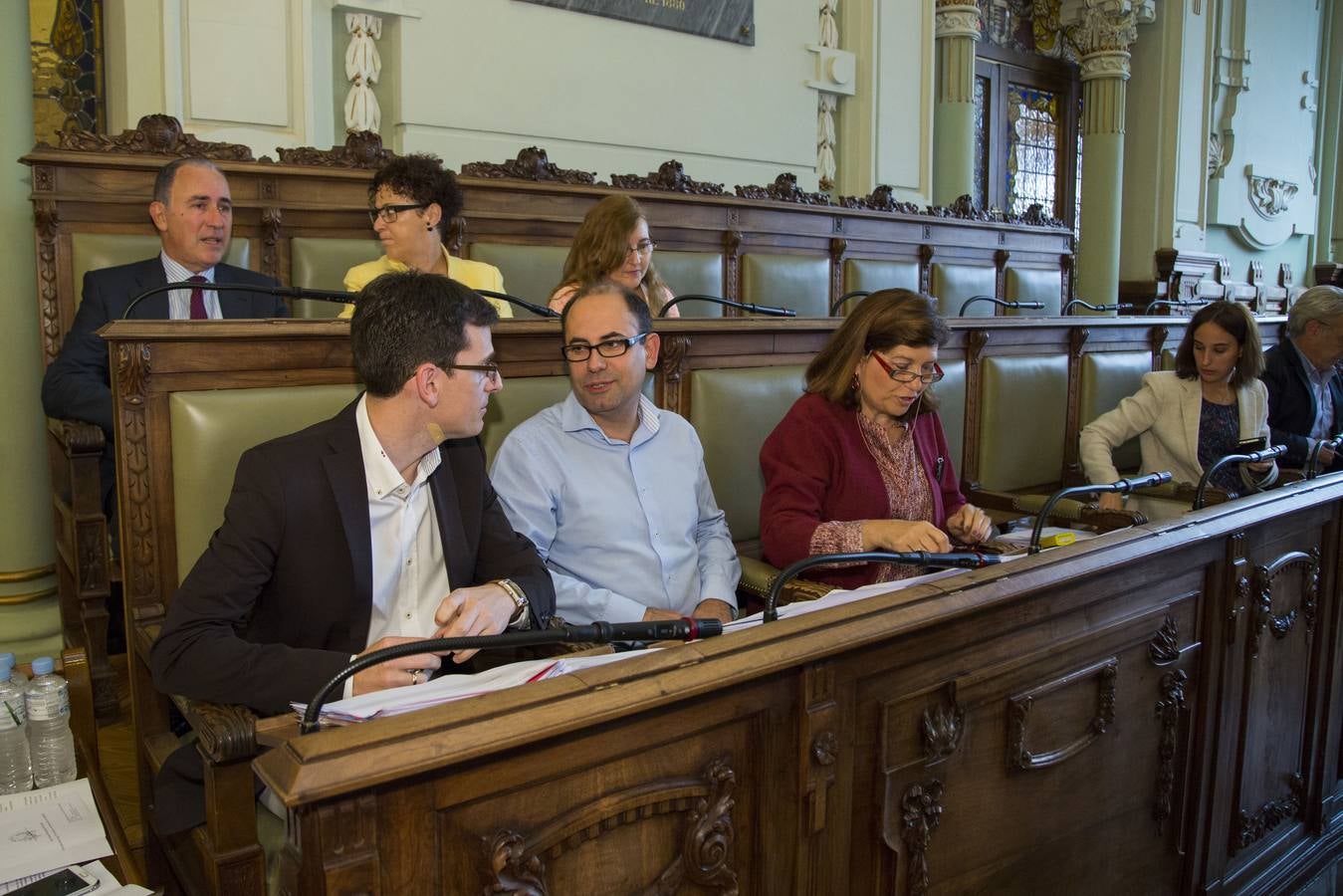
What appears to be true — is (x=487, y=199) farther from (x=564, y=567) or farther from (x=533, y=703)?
(x=533, y=703)

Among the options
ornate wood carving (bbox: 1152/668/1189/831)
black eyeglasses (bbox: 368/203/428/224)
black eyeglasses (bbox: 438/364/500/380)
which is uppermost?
black eyeglasses (bbox: 368/203/428/224)

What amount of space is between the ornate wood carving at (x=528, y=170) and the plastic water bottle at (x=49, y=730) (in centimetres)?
236

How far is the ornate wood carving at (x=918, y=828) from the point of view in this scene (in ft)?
4.24

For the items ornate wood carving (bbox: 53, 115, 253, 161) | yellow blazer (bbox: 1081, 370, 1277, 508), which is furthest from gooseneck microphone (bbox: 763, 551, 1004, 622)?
ornate wood carving (bbox: 53, 115, 253, 161)

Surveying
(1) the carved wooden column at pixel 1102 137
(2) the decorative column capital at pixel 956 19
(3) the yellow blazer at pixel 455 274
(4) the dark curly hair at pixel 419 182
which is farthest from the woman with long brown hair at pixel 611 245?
(1) the carved wooden column at pixel 1102 137

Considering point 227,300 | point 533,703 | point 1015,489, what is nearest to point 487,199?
point 227,300

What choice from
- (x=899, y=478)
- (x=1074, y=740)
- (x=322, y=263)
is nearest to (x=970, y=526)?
(x=899, y=478)

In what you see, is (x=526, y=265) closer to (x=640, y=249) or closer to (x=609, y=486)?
(x=640, y=249)

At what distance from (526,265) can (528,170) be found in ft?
1.25

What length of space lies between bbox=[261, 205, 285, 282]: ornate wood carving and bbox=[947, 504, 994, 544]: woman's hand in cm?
223

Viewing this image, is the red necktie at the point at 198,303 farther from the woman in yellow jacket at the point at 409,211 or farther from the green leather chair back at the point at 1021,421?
the green leather chair back at the point at 1021,421

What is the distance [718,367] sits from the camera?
238cm

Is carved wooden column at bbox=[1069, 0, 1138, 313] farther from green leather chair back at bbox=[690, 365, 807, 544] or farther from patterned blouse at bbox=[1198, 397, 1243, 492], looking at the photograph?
green leather chair back at bbox=[690, 365, 807, 544]

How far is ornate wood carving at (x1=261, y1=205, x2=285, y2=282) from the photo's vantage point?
→ 10.8 ft
